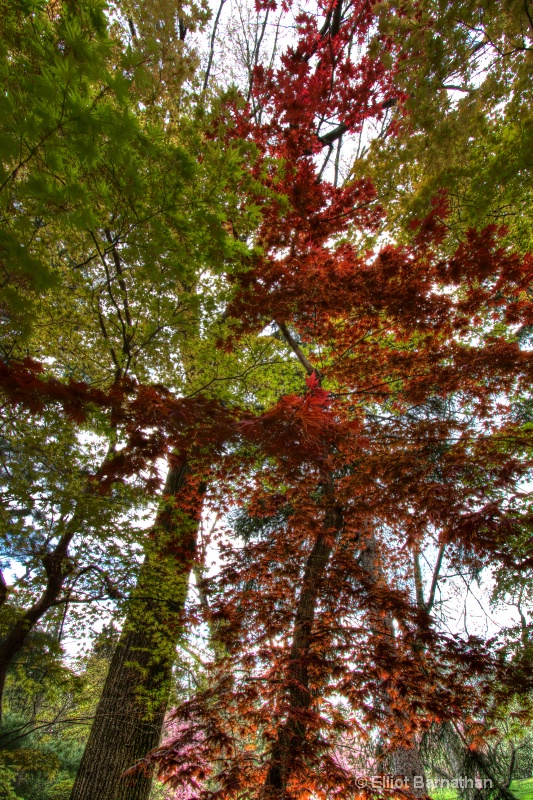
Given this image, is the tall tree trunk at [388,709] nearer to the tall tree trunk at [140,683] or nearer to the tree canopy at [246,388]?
the tree canopy at [246,388]

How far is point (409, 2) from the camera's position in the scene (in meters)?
2.69

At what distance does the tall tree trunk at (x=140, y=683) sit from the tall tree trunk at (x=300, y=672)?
131 centimetres

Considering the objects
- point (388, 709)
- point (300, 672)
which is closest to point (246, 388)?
point (300, 672)

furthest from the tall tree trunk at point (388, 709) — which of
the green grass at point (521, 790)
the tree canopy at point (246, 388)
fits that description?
the green grass at point (521, 790)

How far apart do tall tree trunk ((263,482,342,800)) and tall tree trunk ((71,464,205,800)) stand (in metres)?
1.31

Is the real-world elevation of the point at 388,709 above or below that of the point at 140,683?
above

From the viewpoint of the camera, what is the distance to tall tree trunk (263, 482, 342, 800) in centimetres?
256

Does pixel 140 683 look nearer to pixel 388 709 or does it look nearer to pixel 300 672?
pixel 300 672

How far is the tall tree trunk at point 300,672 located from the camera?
2.56 meters

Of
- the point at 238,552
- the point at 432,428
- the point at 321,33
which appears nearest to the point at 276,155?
the point at 321,33

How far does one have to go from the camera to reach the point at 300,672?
3.17 metres

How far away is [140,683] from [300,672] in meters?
2.10

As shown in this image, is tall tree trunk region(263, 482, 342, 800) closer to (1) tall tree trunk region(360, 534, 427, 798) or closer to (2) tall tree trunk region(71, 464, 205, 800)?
(1) tall tree trunk region(360, 534, 427, 798)

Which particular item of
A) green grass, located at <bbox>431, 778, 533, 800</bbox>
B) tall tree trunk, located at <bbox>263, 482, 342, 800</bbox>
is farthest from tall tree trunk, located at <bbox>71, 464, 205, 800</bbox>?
Answer: green grass, located at <bbox>431, 778, 533, 800</bbox>
